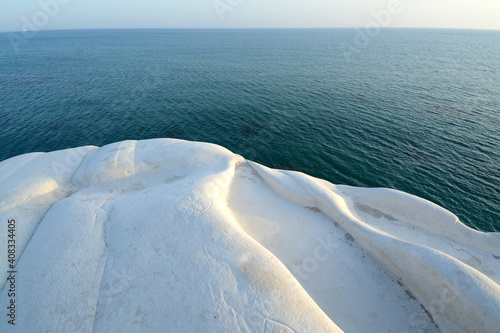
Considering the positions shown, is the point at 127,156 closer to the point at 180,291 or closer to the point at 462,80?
the point at 180,291

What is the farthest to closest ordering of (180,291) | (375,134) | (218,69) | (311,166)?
(218,69), (375,134), (311,166), (180,291)

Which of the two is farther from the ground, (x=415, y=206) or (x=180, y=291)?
(x=180, y=291)

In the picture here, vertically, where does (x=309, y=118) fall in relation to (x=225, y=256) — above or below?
below

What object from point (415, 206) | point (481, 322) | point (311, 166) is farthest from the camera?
point (311, 166)

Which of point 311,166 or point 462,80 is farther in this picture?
point 462,80

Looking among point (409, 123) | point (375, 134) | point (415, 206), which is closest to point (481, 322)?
point (415, 206)

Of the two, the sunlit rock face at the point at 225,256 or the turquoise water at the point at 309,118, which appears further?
the turquoise water at the point at 309,118
